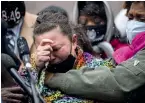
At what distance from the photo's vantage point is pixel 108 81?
162 centimetres

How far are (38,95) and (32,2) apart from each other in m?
3.01

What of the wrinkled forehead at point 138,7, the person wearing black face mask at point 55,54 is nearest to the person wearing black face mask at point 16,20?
the wrinkled forehead at point 138,7

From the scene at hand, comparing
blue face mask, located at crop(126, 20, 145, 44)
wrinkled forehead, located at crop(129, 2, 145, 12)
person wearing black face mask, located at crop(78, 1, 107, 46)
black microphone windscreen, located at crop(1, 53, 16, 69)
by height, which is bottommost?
person wearing black face mask, located at crop(78, 1, 107, 46)

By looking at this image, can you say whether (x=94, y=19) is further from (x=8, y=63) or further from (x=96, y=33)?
(x=8, y=63)

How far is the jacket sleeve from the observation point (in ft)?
5.24

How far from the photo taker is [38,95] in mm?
1513

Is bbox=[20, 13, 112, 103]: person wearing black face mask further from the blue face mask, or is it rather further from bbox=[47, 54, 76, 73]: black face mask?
the blue face mask

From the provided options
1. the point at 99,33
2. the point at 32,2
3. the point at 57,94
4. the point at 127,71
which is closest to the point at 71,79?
the point at 57,94

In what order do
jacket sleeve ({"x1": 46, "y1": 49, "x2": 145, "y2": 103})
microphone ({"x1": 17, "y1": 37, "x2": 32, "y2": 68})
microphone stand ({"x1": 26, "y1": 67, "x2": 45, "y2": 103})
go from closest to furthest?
microphone stand ({"x1": 26, "y1": 67, "x2": 45, "y2": 103})
jacket sleeve ({"x1": 46, "y1": 49, "x2": 145, "y2": 103})
microphone ({"x1": 17, "y1": 37, "x2": 32, "y2": 68})

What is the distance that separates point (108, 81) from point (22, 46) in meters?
1.58

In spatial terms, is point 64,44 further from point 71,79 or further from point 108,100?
A: point 108,100

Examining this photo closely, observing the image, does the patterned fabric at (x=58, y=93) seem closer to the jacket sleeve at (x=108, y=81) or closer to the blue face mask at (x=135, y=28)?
the jacket sleeve at (x=108, y=81)

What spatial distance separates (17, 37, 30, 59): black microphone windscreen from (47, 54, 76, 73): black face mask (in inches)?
51.6

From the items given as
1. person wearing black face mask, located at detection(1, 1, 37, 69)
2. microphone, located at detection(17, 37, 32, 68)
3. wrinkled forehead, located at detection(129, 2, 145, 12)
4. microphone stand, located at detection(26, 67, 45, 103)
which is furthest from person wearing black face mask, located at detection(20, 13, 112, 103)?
person wearing black face mask, located at detection(1, 1, 37, 69)
